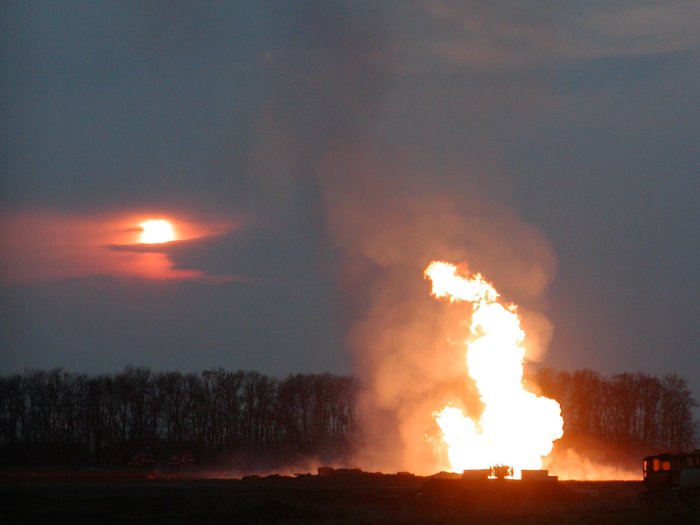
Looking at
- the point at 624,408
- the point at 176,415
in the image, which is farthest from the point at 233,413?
the point at 624,408

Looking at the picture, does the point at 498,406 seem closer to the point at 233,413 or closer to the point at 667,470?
the point at 667,470

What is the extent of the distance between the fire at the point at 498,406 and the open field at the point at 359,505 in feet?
19.4

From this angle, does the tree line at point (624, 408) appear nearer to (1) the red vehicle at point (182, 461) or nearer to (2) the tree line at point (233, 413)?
(2) the tree line at point (233, 413)

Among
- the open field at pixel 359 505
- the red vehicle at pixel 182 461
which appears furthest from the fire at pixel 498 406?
the red vehicle at pixel 182 461

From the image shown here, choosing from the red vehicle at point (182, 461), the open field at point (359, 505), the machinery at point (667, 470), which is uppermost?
the machinery at point (667, 470)

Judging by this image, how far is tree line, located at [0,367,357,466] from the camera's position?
13550 cm

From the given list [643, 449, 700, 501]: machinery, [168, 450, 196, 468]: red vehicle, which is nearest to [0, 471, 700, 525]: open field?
[643, 449, 700, 501]: machinery

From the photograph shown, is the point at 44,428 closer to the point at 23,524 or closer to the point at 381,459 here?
the point at 381,459

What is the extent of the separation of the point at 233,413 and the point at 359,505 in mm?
92498

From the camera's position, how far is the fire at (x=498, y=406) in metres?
74.0

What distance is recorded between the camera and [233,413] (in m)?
147

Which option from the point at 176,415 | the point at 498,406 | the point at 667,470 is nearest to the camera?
the point at 667,470

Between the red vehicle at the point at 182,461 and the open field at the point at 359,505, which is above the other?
the open field at the point at 359,505

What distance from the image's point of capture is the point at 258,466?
116 m
